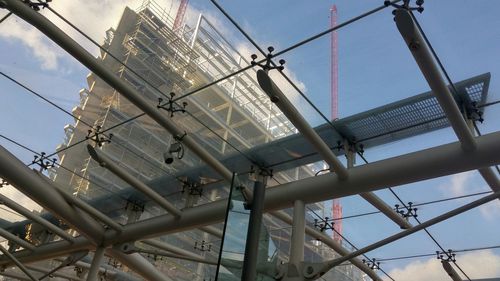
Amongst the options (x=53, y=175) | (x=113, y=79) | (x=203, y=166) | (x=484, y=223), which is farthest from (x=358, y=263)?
(x=53, y=175)

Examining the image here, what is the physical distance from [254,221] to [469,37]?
6.19 metres

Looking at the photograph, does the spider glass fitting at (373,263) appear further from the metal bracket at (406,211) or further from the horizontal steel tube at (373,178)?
the horizontal steel tube at (373,178)

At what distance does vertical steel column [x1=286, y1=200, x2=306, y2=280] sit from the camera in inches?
335

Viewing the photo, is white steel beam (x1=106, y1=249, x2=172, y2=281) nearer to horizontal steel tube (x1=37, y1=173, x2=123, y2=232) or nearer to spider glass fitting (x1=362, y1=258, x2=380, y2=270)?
horizontal steel tube (x1=37, y1=173, x2=123, y2=232)

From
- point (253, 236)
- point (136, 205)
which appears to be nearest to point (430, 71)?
point (253, 236)

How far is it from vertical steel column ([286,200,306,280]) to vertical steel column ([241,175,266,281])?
352cm

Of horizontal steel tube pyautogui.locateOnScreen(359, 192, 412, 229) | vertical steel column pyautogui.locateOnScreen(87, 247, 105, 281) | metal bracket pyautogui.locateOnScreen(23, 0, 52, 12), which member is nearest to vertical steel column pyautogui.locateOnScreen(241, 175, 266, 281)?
metal bracket pyautogui.locateOnScreen(23, 0, 52, 12)

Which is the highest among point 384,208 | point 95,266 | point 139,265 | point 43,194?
point 384,208

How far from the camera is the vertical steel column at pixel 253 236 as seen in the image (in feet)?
15.7

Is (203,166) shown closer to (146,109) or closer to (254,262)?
(146,109)

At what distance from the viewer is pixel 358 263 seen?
45.4ft

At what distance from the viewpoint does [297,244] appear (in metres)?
9.05

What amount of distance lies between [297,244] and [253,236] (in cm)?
424

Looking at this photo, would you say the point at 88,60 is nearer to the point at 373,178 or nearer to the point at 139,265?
the point at 373,178
